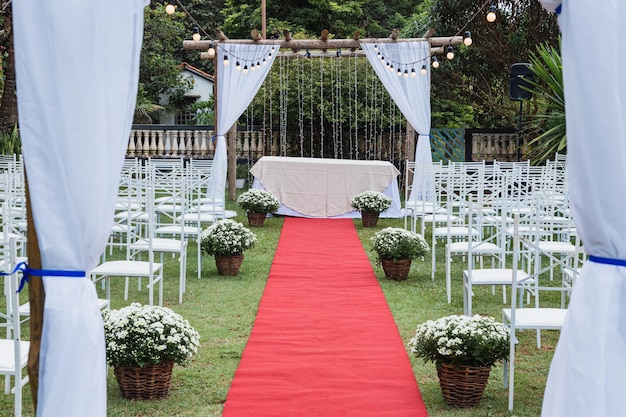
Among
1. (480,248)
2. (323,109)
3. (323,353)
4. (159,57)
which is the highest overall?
(159,57)

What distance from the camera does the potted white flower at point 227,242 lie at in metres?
7.81

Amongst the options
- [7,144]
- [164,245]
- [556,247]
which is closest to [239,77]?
[7,144]

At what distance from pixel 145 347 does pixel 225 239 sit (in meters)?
3.64

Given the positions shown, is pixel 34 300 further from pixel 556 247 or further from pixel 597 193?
pixel 556 247

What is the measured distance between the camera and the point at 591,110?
294cm

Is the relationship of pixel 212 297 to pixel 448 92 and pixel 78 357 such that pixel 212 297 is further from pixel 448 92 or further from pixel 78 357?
pixel 448 92

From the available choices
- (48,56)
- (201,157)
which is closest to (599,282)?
(48,56)

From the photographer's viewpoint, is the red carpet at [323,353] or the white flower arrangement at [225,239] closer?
the red carpet at [323,353]

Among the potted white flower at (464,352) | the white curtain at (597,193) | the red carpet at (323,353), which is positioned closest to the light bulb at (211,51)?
the red carpet at (323,353)

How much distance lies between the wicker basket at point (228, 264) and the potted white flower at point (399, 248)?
1.35m

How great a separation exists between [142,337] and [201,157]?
12.8 meters

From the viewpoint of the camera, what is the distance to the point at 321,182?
1220cm

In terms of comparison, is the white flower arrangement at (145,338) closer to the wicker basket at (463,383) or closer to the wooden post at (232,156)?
the wicker basket at (463,383)

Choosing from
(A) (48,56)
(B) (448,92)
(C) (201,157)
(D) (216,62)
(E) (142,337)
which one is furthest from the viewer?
(B) (448,92)
